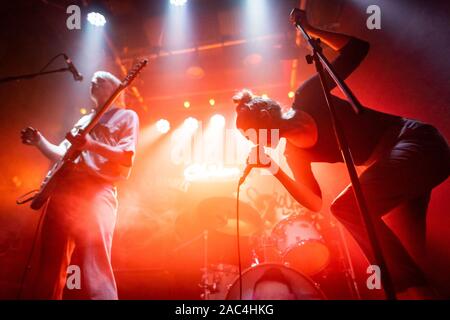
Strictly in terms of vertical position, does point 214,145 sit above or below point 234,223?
above

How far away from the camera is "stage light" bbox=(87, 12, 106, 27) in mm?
5312

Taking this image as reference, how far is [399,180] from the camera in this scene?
1698 millimetres

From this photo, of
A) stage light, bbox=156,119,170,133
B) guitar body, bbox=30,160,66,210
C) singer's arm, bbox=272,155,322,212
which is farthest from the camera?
stage light, bbox=156,119,170,133

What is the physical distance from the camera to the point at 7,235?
14.0 ft

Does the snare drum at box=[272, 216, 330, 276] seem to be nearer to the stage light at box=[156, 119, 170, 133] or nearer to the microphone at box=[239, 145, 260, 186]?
the microphone at box=[239, 145, 260, 186]

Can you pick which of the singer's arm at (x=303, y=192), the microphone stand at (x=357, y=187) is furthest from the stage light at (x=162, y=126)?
the microphone stand at (x=357, y=187)

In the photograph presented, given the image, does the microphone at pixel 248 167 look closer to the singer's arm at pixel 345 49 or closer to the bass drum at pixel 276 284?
the singer's arm at pixel 345 49

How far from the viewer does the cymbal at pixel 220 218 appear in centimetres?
414

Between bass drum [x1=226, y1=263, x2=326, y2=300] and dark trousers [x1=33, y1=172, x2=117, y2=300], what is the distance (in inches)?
45.2

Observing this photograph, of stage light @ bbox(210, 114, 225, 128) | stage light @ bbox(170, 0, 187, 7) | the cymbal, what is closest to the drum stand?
the cymbal

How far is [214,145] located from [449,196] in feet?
19.4
